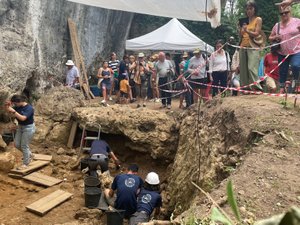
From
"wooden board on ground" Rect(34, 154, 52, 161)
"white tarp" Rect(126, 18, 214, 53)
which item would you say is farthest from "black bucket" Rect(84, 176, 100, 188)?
"white tarp" Rect(126, 18, 214, 53)

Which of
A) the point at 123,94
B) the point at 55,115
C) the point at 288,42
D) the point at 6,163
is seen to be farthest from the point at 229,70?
the point at 6,163

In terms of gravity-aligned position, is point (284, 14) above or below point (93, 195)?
above

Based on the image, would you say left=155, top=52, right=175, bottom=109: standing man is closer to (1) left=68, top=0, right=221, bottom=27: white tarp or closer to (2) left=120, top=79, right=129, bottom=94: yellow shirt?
(2) left=120, top=79, right=129, bottom=94: yellow shirt

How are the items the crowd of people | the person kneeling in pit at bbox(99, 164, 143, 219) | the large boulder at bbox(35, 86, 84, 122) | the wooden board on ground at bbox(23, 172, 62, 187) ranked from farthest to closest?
the large boulder at bbox(35, 86, 84, 122) → the wooden board on ground at bbox(23, 172, 62, 187) → the crowd of people → the person kneeling in pit at bbox(99, 164, 143, 219)

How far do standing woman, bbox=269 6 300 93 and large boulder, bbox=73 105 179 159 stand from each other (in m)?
3.19

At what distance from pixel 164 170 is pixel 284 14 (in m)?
4.72

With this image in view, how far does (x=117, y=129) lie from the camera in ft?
30.1

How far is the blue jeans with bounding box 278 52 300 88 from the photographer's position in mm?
6242

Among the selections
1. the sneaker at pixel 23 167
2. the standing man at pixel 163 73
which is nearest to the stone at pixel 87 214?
the sneaker at pixel 23 167

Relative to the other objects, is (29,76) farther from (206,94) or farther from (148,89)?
(206,94)

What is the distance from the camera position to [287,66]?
654cm

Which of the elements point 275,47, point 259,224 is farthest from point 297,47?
point 259,224

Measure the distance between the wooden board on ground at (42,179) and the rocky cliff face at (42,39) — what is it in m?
2.89

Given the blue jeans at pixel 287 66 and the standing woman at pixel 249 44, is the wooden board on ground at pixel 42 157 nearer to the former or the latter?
the standing woman at pixel 249 44
